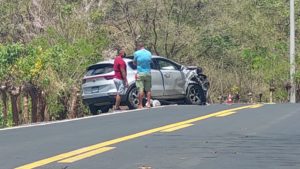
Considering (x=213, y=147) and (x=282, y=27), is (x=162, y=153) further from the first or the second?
(x=282, y=27)

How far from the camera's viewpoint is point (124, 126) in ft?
47.9

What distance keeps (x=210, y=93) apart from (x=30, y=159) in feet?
88.4

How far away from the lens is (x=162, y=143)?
11.6 m

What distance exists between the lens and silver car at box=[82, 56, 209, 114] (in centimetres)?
2211

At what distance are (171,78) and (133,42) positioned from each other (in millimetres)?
11607

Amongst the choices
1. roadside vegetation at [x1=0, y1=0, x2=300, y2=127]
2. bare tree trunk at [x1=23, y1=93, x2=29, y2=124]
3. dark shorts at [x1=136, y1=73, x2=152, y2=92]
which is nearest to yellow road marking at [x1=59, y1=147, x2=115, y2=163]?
dark shorts at [x1=136, y1=73, x2=152, y2=92]

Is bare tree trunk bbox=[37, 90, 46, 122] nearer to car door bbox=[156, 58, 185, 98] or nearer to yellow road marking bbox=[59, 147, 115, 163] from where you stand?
car door bbox=[156, 58, 185, 98]

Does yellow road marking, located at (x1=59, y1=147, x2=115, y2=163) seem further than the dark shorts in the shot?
No

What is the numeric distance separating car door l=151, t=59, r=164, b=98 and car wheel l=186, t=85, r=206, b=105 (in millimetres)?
1093

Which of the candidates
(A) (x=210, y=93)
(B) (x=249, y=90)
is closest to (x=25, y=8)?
(A) (x=210, y=93)

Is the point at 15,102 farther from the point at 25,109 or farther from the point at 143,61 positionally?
the point at 143,61

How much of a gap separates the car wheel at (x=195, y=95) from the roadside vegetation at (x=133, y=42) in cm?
414

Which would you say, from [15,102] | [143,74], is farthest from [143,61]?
[15,102]

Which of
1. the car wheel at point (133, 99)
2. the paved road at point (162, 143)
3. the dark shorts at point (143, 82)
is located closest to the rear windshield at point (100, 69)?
the car wheel at point (133, 99)
